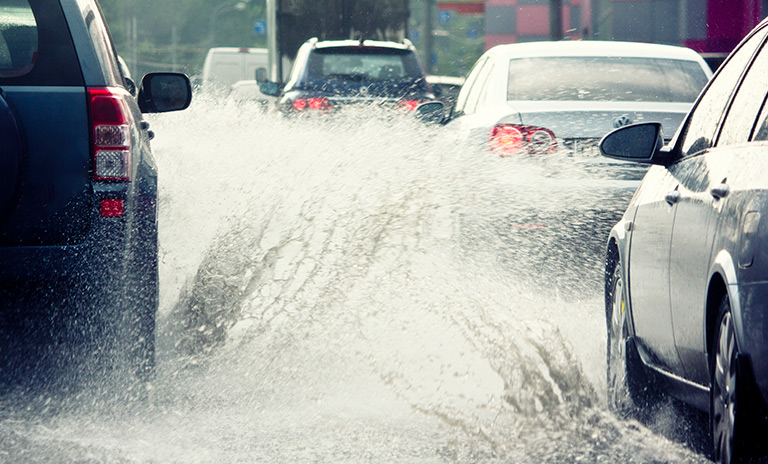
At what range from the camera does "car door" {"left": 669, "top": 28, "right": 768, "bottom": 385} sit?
3.66 meters

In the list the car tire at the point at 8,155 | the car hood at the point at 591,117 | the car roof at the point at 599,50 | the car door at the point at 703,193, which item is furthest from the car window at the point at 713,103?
the car roof at the point at 599,50

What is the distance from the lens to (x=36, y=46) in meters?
4.76

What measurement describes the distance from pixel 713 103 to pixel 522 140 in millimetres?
3163

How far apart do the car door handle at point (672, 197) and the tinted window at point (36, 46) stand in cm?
212

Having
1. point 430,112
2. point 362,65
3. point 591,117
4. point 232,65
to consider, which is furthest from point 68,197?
point 232,65

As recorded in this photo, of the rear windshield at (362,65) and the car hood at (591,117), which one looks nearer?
the car hood at (591,117)

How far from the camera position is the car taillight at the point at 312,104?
1478 centimetres

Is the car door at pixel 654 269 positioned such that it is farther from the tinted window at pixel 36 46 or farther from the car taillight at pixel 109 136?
the tinted window at pixel 36 46

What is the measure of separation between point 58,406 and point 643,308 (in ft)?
7.25

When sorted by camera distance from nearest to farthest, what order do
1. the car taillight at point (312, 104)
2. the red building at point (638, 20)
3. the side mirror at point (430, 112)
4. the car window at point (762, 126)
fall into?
the car window at point (762, 126)
the side mirror at point (430, 112)
the car taillight at point (312, 104)
the red building at point (638, 20)

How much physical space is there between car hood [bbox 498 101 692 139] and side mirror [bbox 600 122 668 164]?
2656 mm

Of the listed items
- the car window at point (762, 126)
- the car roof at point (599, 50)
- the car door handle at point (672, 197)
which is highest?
the car roof at point (599, 50)

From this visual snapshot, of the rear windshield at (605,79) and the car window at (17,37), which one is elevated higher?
the car window at (17,37)

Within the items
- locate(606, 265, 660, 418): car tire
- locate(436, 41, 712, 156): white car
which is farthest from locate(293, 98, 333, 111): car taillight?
locate(606, 265, 660, 418): car tire
